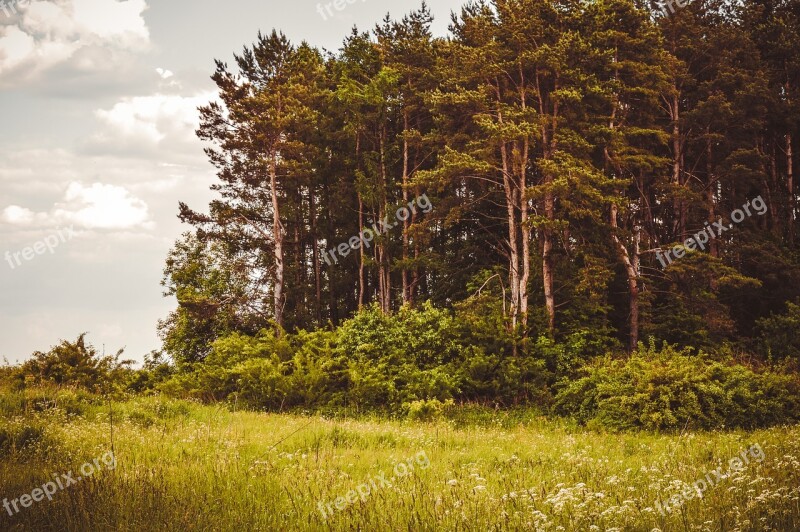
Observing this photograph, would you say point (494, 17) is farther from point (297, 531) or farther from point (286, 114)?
point (297, 531)

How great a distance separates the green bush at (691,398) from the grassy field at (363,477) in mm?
1527

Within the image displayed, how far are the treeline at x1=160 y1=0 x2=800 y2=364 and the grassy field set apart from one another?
9185 millimetres

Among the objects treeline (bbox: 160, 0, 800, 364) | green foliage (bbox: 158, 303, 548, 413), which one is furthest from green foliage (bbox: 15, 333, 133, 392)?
treeline (bbox: 160, 0, 800, 364)

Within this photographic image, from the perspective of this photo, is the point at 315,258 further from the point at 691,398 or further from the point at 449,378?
the point at 691,398

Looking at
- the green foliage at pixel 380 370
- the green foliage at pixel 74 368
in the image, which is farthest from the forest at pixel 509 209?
the green foliage at pixel 74 368

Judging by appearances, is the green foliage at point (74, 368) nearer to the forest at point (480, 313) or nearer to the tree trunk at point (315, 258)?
the forest at point (480, 313)

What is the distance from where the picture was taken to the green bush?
45.9 ft

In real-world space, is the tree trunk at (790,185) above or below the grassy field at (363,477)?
above

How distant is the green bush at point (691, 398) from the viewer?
45.9 ft

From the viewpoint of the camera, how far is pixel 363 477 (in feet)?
26.0

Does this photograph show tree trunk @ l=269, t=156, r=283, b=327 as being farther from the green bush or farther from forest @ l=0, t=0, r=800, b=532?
the green bush

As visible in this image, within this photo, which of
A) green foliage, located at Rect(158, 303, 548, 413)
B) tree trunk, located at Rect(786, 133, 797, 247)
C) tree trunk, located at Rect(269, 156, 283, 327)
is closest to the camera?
green foliage, located at Rect(158, 303, 548, 413)

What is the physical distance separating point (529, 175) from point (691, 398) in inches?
586

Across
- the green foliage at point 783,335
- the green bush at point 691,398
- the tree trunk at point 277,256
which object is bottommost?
the green bush at point 691,398
